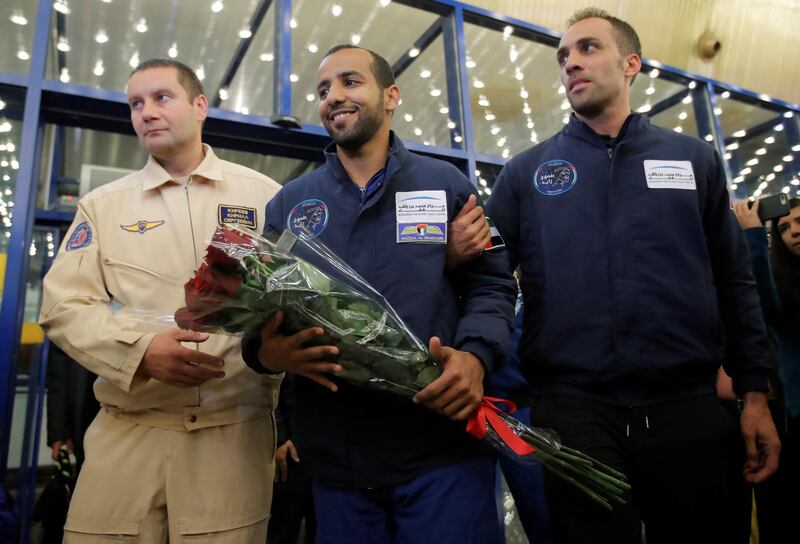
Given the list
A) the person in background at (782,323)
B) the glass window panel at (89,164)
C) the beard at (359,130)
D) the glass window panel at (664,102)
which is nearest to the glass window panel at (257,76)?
the glass window panel at (89,164)

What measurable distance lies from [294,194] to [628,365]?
96 cm

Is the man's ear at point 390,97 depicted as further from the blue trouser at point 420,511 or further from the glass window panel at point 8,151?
the glass window panel at point 8,151

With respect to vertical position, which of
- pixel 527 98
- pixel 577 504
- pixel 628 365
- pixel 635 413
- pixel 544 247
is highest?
pixel 527 98

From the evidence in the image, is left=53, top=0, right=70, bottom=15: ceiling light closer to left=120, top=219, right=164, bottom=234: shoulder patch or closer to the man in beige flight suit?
the man in beige flight suit

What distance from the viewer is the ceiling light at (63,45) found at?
10.5 ft

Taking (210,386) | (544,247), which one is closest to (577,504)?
(544,247)

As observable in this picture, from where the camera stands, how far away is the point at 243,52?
4156mm

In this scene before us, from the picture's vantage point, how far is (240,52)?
420cm

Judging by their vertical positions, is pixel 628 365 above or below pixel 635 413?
above

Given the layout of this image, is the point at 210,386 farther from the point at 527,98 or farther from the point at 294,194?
the point at 527,98

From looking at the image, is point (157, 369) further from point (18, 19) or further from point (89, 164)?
point (89, 164)

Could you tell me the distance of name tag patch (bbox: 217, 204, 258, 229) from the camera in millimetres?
1687

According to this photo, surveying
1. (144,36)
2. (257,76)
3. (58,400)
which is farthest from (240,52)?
(58,400)

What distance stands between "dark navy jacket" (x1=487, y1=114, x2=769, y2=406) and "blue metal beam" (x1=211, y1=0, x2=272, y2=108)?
2.76 m
